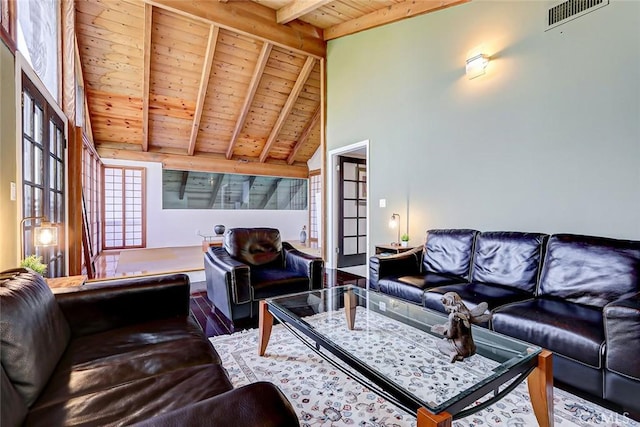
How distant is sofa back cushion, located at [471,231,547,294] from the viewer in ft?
7.75

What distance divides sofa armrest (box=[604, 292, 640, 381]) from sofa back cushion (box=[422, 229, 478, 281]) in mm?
1255

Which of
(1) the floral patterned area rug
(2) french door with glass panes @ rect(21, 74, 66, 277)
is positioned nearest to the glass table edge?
(1) the floral patterned area rug

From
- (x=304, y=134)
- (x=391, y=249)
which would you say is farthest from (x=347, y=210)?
(x=304, y=134)

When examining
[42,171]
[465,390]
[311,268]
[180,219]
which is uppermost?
[42,171]

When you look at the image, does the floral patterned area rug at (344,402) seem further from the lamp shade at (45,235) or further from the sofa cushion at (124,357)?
the lamp shade at (45,235)

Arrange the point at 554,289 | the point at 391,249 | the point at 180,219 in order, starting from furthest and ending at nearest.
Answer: the point at 180,219, the point at 391,249, the point at 554,289

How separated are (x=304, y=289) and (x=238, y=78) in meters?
4.29

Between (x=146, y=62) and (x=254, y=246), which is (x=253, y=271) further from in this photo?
(x=146, y=62)

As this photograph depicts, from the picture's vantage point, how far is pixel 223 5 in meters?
4.09

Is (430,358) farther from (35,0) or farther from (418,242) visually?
(35,0)

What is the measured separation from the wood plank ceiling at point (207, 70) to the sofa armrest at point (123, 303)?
3757 millimetres

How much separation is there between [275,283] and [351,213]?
10.1ft

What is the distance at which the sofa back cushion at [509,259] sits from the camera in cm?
236

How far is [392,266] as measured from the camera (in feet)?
9.70
